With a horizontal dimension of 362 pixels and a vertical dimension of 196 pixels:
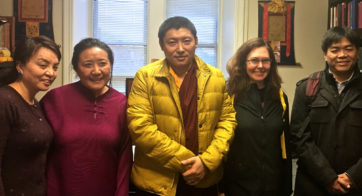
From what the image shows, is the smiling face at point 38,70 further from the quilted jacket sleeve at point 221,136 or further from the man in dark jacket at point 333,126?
the man in dark jacket at point 333,126

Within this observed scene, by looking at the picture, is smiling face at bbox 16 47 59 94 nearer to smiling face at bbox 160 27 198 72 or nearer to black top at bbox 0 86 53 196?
black top at bbox 0 86 53 196

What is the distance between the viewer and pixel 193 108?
5.13 feet

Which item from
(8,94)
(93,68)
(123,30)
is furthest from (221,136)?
(123,30)

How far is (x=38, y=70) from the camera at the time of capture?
1391 millimetres

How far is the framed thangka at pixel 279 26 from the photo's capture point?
2.91 m

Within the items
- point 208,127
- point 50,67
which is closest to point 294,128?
point 208,127

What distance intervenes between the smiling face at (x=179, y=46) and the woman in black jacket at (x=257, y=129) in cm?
40

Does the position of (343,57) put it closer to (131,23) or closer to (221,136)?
(221,136)

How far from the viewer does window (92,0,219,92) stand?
3172 millimetres

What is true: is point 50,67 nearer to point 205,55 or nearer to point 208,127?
point 208,127

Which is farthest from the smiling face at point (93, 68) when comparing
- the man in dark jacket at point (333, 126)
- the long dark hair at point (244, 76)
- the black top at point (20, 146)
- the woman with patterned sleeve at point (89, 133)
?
the man in dark jacket at point (333, 126)

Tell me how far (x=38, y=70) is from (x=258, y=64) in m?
1.16

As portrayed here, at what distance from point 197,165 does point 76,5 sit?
7.01 feet

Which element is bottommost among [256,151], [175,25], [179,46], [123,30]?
[256,151]
